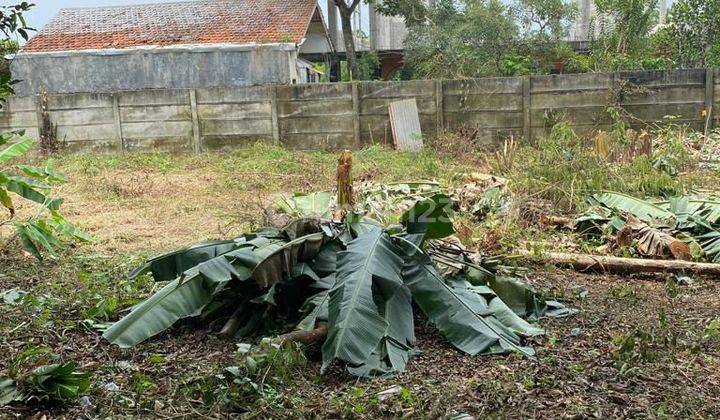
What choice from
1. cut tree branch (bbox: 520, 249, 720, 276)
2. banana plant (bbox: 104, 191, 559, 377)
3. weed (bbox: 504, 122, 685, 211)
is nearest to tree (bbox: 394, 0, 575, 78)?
weed (bbox: 504, 122, 685, 211)

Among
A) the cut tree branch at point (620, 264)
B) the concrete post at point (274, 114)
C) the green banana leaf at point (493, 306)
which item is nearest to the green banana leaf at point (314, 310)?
the green banana leaf at point (493, 306)

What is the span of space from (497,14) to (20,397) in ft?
58.8

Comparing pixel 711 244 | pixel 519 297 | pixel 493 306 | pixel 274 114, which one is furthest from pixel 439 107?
pixel 493 306

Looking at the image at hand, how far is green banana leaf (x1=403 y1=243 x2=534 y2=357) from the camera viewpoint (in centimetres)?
360

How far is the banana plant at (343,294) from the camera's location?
346 cm

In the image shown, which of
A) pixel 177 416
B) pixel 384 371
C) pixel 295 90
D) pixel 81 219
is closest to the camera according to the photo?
pixel 177 416

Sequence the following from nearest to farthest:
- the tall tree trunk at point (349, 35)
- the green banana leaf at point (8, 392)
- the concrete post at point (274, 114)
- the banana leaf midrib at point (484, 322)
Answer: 1. the green banana leaf at point (8, 392)
2. the banana leaf midrib at point (484, 322)
3. the concrete post at point (274, 114)
4. the tall tree trunk at point (349, 35)

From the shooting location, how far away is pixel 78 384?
3.03m

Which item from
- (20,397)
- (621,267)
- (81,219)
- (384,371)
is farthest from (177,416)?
(81,219)

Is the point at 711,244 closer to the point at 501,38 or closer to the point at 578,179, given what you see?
the point at 578,179

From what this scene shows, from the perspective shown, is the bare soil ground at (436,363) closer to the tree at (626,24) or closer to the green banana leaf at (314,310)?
the green banana leaf at (314,310)

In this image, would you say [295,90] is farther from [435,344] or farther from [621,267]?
[435,344]

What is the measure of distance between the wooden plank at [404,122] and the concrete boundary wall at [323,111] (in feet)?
0.46

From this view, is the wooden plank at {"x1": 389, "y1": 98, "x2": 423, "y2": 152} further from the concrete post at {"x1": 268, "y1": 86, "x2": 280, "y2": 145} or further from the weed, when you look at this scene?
the weed
